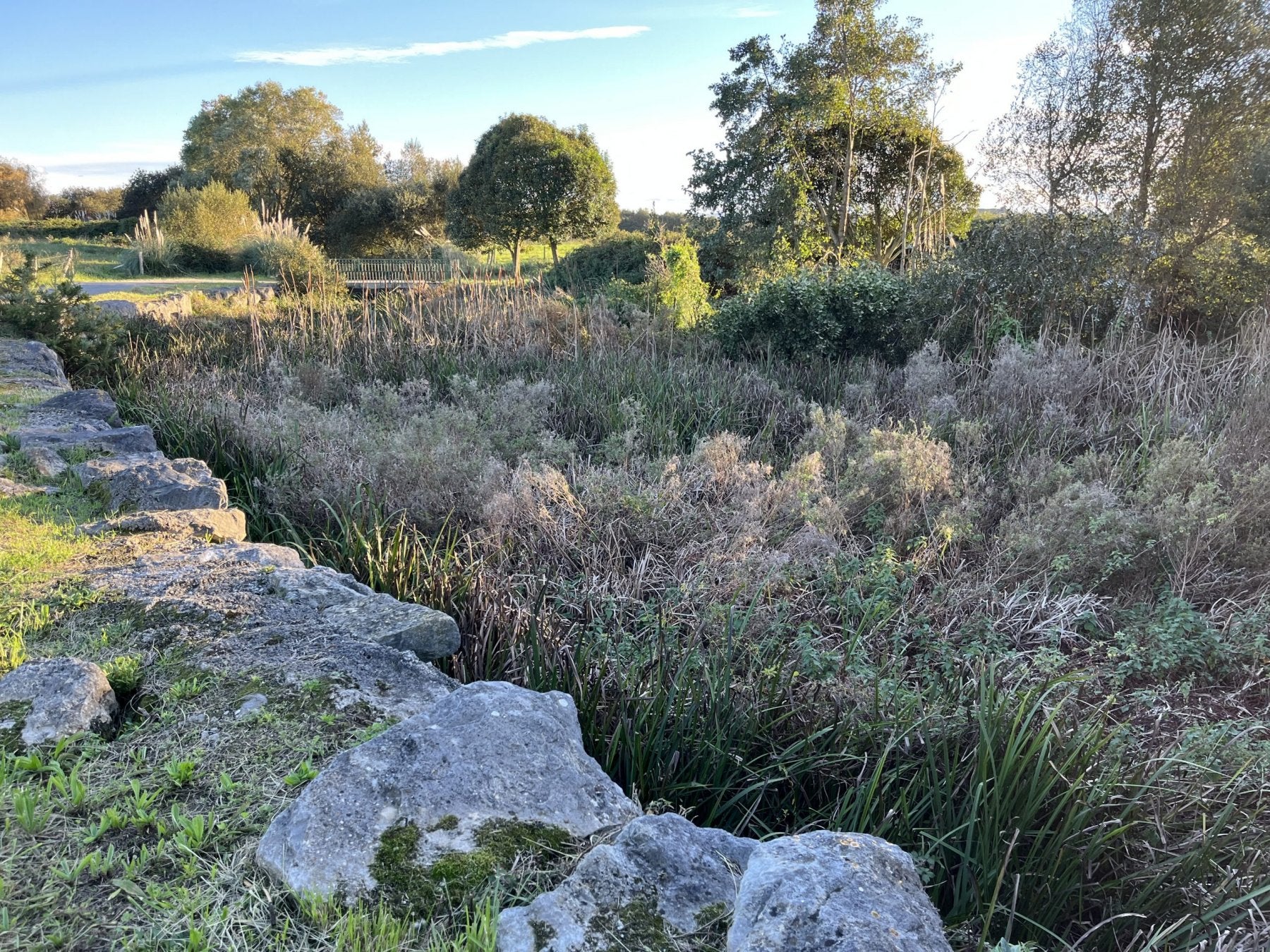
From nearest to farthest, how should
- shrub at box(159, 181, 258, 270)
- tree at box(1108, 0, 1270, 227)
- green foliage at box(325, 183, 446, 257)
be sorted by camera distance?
tree at box(1108, 0, 1270, 227)
shrub at box(159, 181, 258, 270)
green foliage at box(325, 183, 446, 257)

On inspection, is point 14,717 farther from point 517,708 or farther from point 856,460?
point 856,460

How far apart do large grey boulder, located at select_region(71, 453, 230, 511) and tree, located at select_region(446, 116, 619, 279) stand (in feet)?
60.2

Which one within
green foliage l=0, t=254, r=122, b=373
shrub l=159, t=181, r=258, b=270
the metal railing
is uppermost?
shrub l=159, t=181, r=258, b=270

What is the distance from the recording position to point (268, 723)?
→ 63.9 inches

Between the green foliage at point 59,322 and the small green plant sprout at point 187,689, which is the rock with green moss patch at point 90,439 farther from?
the green foliage at point 59,322

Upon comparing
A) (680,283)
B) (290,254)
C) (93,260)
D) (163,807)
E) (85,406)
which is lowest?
(163,807)

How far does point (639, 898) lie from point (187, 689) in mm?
1152

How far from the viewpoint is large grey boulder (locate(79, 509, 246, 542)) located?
2.71 m

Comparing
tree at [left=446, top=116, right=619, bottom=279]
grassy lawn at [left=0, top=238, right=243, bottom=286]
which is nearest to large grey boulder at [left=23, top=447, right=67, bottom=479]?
grassy lawn at [left=0, top=238, right=243, bottom=286]

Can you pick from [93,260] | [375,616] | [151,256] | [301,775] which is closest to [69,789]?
[301,775]

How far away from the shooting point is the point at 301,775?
1462mm

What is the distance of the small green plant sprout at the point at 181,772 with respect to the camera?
144 centimetres

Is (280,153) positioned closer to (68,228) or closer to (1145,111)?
(68,228)

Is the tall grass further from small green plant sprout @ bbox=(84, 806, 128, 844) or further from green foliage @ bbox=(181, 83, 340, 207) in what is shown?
green foliage @ bbox=(181, 83, 340, 207)
